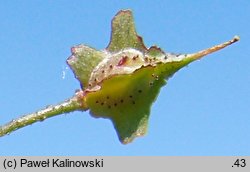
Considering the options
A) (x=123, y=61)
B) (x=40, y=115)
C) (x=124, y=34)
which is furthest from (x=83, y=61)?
(x=40, y=115)

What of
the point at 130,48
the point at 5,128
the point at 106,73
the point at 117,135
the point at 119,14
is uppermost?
the point at 119,14

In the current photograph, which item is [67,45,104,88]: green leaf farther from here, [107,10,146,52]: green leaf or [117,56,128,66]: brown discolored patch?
[117,56,128,66]: brown discolored patch

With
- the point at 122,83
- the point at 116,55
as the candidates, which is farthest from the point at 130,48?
the point at 122,83

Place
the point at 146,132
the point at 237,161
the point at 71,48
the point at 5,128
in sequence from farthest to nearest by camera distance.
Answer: the point at 237,161 < the point at 71,48 < the point at 146,132 < the point at 5,128

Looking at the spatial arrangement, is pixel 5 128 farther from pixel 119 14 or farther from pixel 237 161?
pixel 237 161

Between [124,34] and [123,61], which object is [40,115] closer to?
[123,61]

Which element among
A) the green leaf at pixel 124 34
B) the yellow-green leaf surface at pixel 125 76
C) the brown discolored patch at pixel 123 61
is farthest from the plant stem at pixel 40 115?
the green leaf at pixel 124 34
